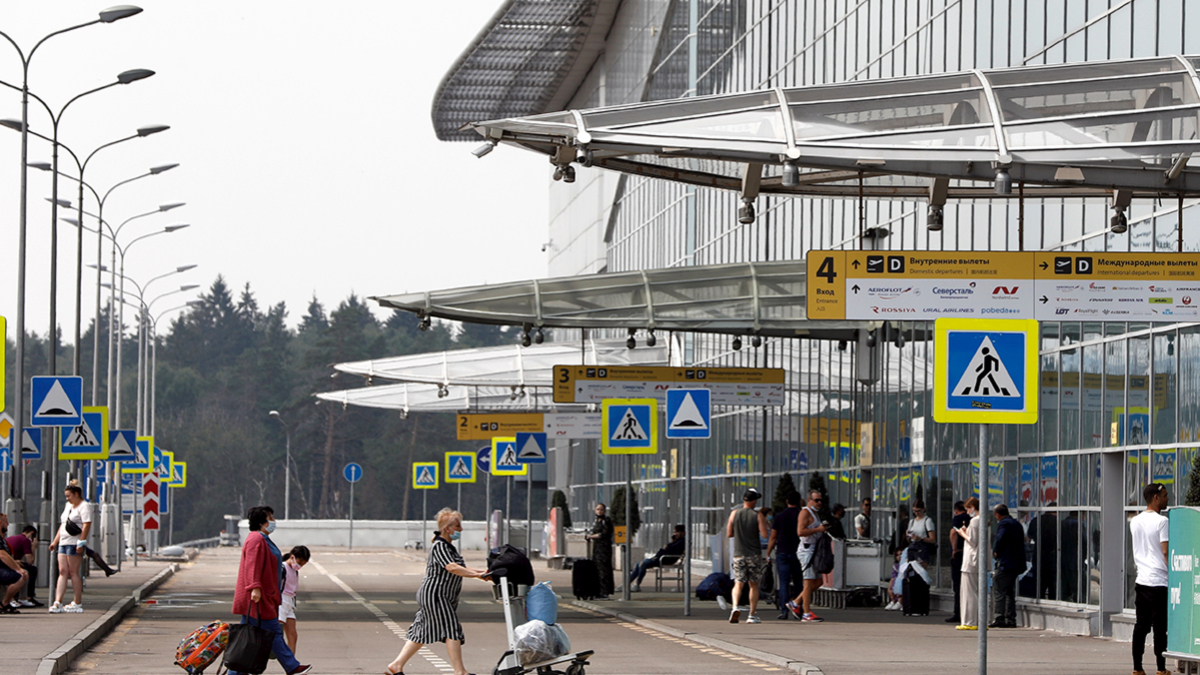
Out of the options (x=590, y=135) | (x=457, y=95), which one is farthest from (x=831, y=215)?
(x=457, y=95)

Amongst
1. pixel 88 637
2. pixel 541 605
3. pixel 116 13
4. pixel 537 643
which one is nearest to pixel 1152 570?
pixel 541 605

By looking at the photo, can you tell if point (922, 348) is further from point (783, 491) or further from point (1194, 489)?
point (1194, 489)

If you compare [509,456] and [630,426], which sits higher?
[630,426]

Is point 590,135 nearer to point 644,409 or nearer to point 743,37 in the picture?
point 644,409

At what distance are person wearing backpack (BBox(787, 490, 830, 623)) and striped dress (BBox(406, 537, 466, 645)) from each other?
10875 millimetres

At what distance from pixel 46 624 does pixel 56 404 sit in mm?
3016

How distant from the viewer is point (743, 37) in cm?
4550

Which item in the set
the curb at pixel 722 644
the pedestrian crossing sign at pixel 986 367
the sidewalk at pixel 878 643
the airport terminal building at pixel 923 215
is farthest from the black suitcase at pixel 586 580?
the pedestrian crossing sign at pixel 986 367

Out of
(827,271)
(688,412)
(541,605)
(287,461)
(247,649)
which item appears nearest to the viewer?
(541,605)

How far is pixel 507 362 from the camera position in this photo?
5344cm

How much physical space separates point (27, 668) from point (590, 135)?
655 cm

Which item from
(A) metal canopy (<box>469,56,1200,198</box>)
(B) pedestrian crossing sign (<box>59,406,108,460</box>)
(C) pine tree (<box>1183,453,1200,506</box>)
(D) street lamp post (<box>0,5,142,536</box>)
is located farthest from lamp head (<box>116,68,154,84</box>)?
(C) pine tree (<box>1183,453,1200,506</box>)

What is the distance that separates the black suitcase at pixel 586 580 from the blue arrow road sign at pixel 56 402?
8.31 m

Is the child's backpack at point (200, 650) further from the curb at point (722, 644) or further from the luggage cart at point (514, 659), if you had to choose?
the curb at point (722, 644)
